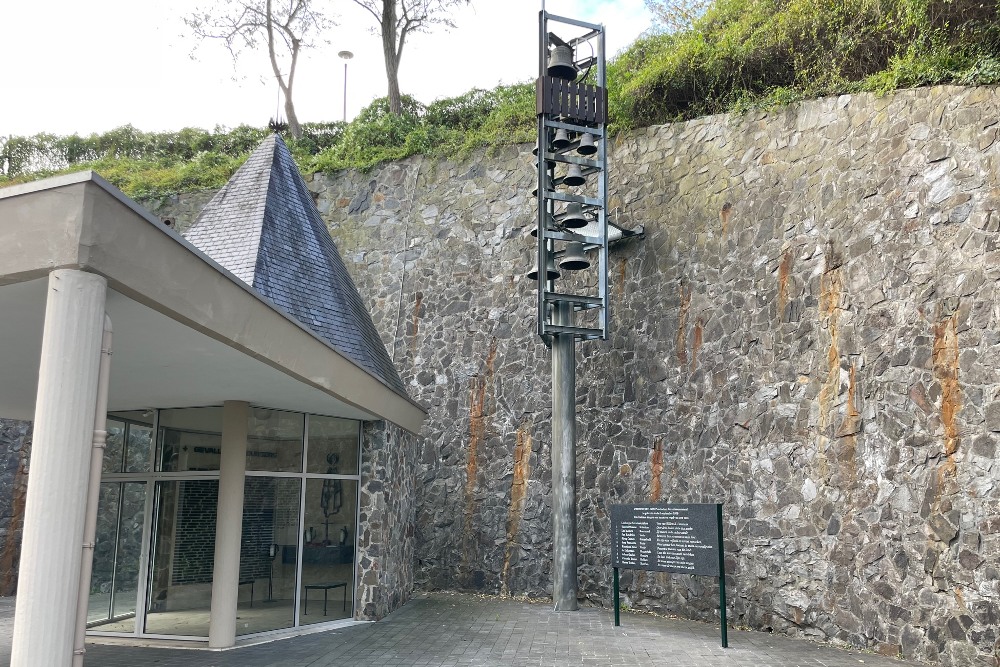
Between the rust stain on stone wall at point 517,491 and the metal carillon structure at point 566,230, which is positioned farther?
the rust stain on stone wall at point 517,491

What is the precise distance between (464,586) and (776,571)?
19.1 ft

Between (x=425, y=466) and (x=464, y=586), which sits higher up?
(x=425, y=466)

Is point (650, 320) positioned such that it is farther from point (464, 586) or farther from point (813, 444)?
point (464, 586)

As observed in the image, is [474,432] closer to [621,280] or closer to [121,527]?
[621,280]

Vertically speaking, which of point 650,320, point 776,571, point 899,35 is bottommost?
point 776,571

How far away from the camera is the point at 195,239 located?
11.7 meters

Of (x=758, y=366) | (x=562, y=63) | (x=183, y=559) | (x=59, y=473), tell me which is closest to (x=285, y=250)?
(x=183, y=559)

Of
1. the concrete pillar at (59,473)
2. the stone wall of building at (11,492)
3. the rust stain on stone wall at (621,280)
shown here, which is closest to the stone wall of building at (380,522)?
the rust stain on stone wall at (621,280)

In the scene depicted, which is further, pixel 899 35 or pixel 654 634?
pixel 899 35

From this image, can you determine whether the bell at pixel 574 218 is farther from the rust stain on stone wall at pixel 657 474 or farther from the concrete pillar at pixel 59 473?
the concrete pillar at pixel 59 473

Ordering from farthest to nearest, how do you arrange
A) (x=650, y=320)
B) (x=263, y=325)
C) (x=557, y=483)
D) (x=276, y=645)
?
(x=650, y=320) → (x=557, y=483) → (x=276, y=645) → (x=263, y=325)

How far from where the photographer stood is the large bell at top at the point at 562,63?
13.3m

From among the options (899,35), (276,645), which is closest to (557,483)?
(276,645)

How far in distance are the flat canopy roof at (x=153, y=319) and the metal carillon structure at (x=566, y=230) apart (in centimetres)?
331
